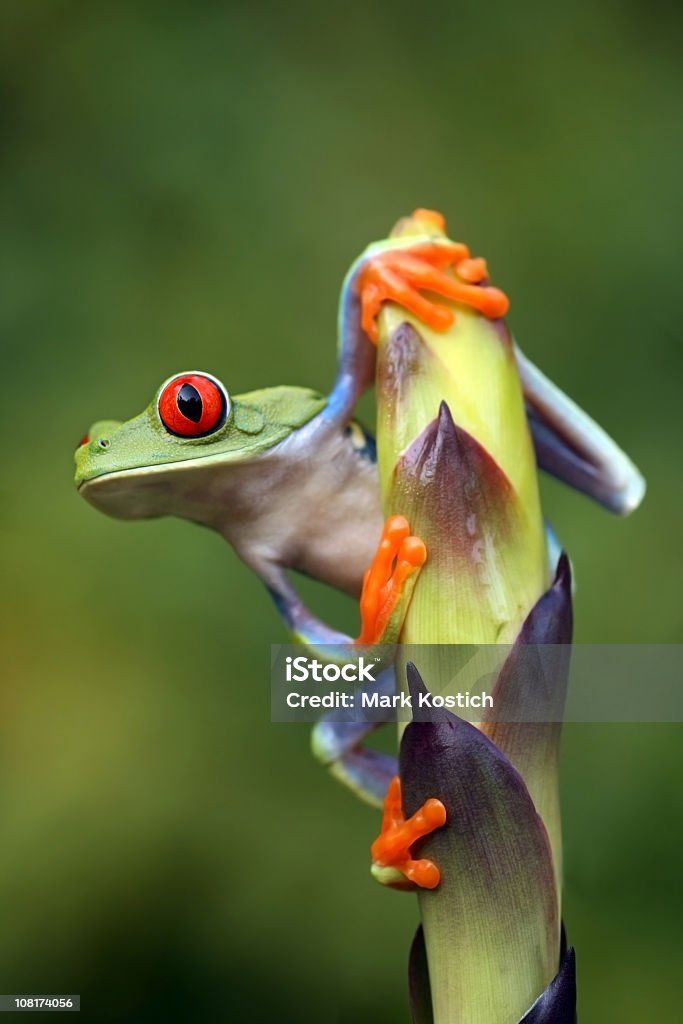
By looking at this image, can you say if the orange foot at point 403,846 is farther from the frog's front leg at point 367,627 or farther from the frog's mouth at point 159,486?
the frog's mouth at point 159,486

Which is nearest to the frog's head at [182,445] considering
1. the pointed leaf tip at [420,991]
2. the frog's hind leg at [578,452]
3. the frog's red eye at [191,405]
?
the frog's red eye at [191,405]

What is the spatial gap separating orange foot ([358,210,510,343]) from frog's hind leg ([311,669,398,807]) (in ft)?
1.25

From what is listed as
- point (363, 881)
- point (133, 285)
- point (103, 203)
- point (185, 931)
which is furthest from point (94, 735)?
point (103, 203)

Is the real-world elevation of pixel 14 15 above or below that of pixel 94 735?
above

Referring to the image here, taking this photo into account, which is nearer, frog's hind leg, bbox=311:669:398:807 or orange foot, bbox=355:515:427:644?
orange foot, bbox=355:515:427:644

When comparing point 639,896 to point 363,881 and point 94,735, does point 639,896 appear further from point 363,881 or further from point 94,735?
point 94,735

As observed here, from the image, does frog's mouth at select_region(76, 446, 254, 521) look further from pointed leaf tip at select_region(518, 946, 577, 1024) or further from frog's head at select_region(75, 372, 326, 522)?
pointed leaf tip at select_region(518, 946, 577, 1024)

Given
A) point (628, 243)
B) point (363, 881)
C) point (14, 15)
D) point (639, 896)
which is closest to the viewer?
point (639, 896)

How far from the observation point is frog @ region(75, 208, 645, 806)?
2.98 ft

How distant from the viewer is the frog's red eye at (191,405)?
0.90m

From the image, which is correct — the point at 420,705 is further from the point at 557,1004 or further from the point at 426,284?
the point at 426,284

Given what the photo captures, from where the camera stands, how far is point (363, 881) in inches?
80.7

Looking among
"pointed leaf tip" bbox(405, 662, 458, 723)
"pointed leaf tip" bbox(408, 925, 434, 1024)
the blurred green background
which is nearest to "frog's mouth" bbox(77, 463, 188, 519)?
"pointed leaf tip" bbox(405, 662, 458, 723)

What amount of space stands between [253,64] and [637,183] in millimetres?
858
